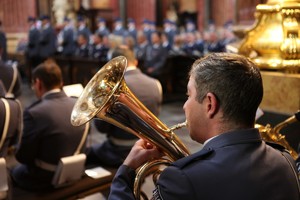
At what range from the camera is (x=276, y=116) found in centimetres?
290

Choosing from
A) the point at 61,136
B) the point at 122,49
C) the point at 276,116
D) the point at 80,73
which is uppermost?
the point at 122,49

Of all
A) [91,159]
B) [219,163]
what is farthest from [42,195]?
[219,163]

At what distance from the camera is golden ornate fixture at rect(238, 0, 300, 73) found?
2.79 m

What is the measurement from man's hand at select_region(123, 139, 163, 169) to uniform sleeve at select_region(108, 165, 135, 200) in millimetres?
26

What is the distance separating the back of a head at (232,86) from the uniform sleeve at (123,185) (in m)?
0.45

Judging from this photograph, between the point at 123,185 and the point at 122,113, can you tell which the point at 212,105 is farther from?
the point at 122,113

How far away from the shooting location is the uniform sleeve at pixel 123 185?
151cm

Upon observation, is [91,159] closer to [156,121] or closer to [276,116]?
[276,116]

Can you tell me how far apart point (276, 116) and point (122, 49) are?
191 cm

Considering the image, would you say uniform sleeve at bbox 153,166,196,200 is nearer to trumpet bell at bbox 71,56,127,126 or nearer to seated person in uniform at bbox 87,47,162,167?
trumpet bell at bbox 71,56,127,126

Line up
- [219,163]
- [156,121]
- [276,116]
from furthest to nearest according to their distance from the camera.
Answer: [276,116] < [156,121] < [219,163]

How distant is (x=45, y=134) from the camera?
10.7 ft

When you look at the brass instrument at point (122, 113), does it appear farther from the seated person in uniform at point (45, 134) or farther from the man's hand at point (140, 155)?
the seated person in uniform at point (45, 134)

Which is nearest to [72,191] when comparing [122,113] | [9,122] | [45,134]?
[45,134]
